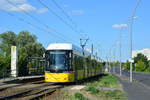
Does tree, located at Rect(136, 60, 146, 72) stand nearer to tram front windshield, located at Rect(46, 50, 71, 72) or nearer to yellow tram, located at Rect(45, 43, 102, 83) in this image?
yellow tram, located at Rect(45, 43, 102, 83)

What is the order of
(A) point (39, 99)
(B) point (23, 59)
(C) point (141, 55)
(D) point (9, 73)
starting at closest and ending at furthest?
1. (A) point (39, 99)
2. (D) point (9, 73)
3. (B) point (23, 59)
4. (C) point (141, 55)

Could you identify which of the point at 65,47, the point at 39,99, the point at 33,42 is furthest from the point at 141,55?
the point at 39,99

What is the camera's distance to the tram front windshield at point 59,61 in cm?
2730

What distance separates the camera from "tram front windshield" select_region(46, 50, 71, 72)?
2730cm

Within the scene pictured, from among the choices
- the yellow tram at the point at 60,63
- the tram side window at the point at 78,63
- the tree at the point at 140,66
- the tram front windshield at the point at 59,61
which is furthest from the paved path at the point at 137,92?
the tree at the point at 140,66

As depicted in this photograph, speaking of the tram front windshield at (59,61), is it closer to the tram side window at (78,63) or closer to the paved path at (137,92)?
the tram side window at (78,63)

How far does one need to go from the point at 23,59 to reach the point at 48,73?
1759 centimetres

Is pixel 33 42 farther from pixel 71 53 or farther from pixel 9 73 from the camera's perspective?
pixel 71 53

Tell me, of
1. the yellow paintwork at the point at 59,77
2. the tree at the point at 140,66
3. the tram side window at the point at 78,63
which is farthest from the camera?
the tree at the point at 140,66

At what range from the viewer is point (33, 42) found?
334 feet

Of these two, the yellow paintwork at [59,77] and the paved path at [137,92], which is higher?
the yellow paintwork at [59,77]

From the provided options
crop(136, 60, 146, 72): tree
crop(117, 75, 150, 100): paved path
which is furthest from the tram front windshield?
crop(136, 60, 146, 72): tree

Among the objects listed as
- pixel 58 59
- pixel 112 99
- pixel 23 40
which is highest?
pixel 23 40

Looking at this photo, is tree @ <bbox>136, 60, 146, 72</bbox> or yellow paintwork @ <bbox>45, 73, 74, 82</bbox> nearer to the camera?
yellow paintwork @ <bbox>45, 73, 74, 82</bbox>
